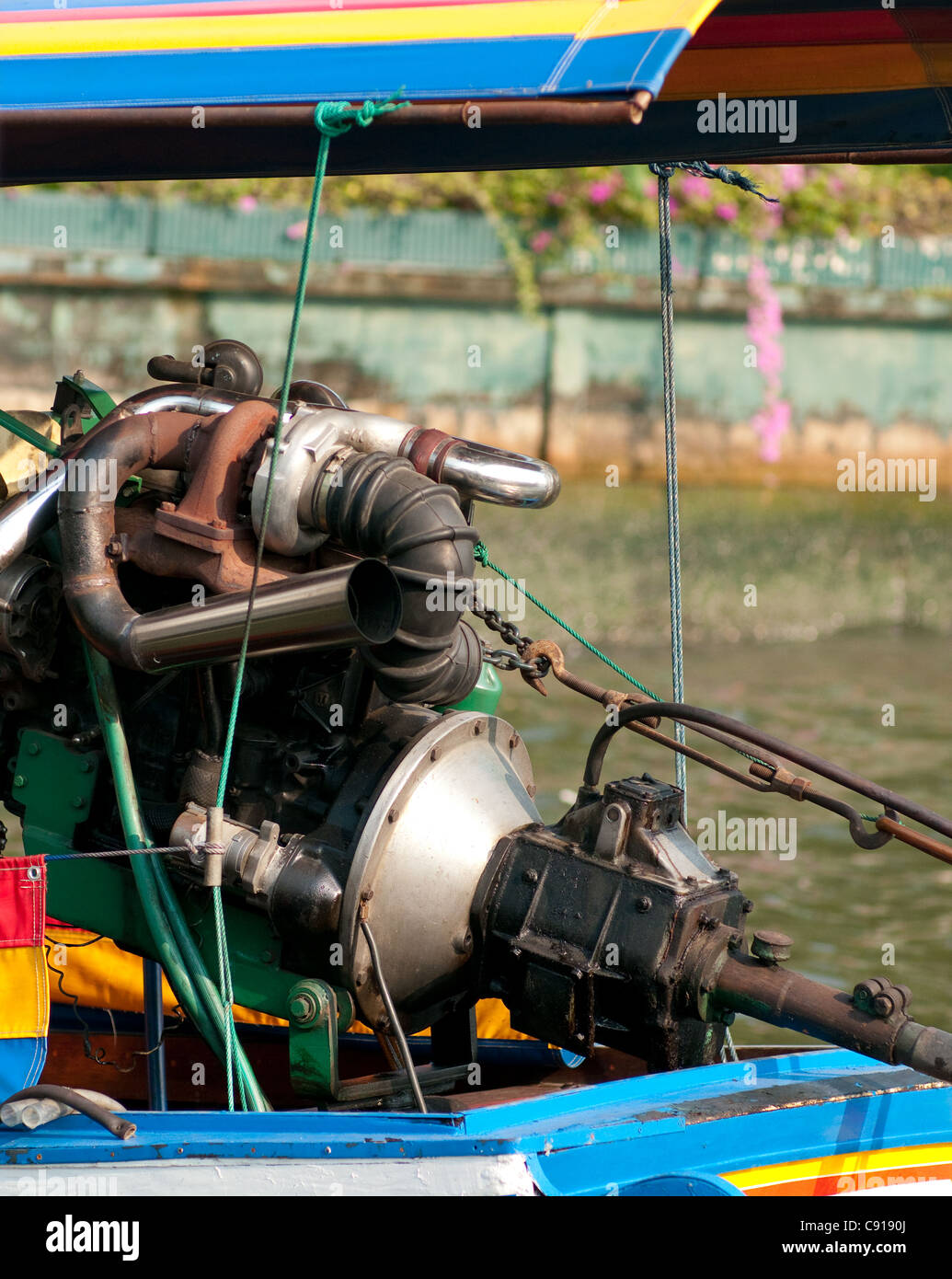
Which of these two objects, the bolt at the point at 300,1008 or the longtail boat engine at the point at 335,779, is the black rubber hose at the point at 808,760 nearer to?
the longtail boat engine at the point at 335,779

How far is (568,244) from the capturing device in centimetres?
1236

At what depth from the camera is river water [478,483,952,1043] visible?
835cm

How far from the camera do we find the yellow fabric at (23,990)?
3035mm

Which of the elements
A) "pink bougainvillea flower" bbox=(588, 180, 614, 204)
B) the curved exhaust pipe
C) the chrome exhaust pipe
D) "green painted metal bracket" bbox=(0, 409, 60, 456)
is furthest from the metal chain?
"pink bougainvillea flower" bbox=(588, 180, 614, 204)

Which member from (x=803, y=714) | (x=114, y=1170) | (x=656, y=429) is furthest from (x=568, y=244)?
(x=114, y=1170)

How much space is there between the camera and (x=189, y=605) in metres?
3.06

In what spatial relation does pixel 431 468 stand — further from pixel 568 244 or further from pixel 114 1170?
pixel 568 244

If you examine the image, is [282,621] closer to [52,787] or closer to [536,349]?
[52,787]
